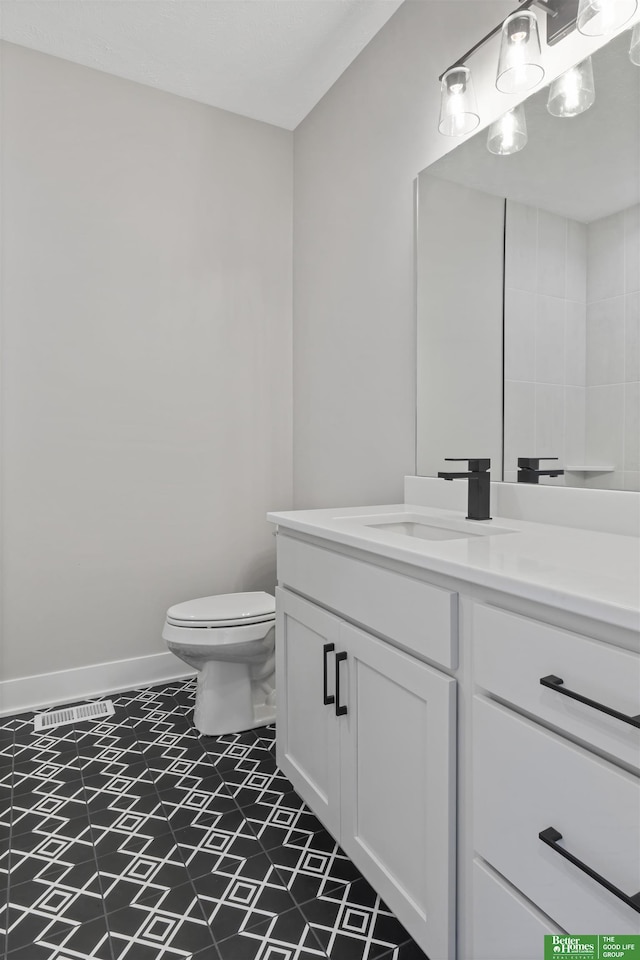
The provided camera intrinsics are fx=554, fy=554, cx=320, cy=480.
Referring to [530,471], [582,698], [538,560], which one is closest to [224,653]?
[530,471]

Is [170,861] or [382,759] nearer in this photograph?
[382,759]

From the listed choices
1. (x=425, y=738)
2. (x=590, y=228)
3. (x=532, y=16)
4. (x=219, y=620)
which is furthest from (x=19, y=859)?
(x=532, y=16)

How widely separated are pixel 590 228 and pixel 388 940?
160 cm

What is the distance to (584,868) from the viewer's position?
685mm

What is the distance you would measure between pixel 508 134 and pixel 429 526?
1.06 metres

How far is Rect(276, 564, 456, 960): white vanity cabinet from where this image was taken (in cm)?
95

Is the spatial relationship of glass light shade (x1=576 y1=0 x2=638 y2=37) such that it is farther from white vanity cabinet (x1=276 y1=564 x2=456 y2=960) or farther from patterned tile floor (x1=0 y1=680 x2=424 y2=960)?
patterned tile floor (x1=0 y1=680 x2=424 y2=960)

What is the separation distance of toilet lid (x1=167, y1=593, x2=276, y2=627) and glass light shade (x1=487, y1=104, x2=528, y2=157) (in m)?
1.59

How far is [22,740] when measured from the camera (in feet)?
6.38

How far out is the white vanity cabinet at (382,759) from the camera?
947 mm

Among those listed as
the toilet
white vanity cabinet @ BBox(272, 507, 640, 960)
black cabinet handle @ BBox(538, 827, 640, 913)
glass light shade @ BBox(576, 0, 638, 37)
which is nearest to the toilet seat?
the toilet

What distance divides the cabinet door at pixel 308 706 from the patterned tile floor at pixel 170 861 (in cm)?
A: 13

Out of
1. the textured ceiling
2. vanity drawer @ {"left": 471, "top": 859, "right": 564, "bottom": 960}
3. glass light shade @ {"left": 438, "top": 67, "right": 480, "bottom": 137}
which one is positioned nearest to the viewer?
vanity drawer @ {"left": 471, "top": 859, "right": 564, "bottom": 960}

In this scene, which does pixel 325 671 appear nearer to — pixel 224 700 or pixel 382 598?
pixel 382 598
